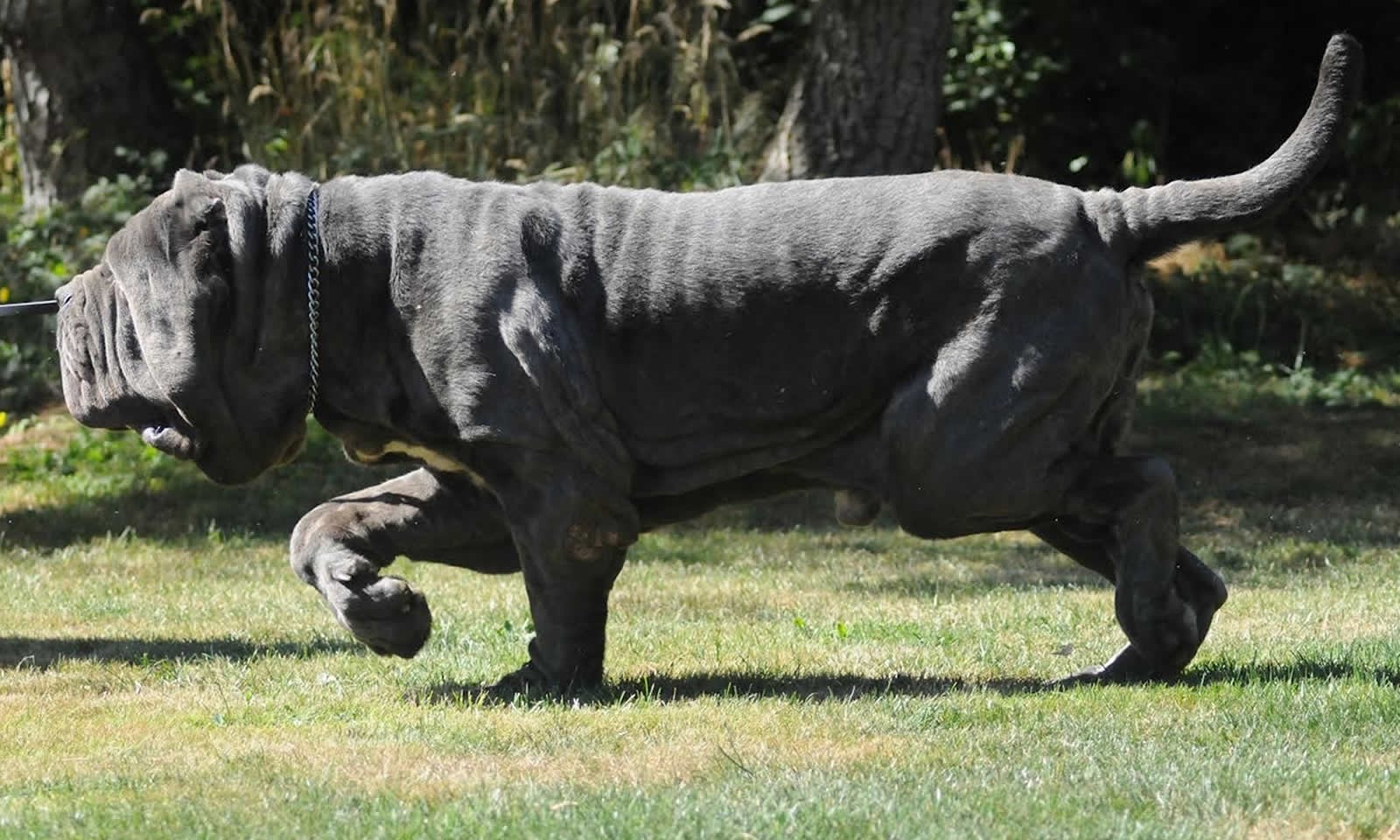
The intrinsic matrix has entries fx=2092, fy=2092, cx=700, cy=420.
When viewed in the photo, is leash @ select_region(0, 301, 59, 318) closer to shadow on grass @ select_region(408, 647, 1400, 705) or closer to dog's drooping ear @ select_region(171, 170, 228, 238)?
dog's drooping ear @ select_region(171, 170, 228, 238)

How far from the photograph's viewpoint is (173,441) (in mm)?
6293

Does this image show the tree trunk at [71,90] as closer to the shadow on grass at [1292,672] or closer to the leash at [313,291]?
the leash at [313,291]

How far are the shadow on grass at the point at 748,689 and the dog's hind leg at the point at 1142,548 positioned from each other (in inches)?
12.9

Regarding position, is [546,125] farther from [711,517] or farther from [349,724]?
[349,724]

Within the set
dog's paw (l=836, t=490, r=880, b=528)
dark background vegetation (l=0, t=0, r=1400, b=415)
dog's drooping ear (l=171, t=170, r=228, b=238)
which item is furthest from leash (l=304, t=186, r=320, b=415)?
dark background vegetation (l=0, t=0, r=1400, b=415)

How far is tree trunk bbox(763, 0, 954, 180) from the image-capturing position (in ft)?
41.2

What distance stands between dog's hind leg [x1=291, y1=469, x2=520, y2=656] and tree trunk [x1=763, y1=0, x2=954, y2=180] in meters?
6.51

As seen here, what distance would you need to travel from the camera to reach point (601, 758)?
17.2 feet

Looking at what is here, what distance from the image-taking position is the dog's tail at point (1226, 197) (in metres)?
6.19

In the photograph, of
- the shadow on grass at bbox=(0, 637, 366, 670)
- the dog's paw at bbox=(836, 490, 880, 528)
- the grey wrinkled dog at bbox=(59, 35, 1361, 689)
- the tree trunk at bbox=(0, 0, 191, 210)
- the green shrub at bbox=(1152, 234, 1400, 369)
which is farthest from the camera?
the tree trunk at bbox=(0, 0, 191, 210)

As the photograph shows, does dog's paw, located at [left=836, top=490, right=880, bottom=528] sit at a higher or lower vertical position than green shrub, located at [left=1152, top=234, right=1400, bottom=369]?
higher

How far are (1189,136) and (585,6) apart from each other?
4.53 meters

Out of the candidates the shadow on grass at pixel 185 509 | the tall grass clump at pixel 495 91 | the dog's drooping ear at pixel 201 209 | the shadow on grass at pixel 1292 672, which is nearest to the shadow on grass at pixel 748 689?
the shadow on grass at pixel 1292 672

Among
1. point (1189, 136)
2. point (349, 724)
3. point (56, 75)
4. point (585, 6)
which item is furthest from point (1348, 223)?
point (349, 724)
